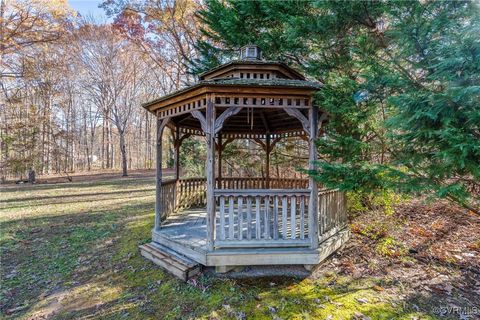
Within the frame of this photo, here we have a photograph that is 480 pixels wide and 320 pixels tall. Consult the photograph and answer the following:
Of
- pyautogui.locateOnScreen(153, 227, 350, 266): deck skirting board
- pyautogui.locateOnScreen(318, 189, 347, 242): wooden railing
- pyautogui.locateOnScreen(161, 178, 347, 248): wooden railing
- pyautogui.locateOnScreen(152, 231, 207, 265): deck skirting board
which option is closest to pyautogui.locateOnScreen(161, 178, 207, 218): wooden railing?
pyautogui.locateOnScreen(161, 178, 347, 248): wooden railing

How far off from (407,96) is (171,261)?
16.2 feet

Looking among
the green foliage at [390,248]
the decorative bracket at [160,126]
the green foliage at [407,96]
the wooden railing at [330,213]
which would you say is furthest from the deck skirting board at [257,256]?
the decorative bracket at [160,126]

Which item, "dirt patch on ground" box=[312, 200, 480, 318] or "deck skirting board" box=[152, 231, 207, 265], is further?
"deck skirting board" box=[152, 231, 207, 265]

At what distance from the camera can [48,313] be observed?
4168 millimetres

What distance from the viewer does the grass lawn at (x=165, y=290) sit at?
4.02m

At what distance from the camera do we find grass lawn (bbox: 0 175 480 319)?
4.02 m

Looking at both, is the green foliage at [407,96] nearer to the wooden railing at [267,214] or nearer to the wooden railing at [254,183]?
the wooden railing at [267,214]

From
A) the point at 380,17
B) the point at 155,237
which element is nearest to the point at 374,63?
the point at 380,17

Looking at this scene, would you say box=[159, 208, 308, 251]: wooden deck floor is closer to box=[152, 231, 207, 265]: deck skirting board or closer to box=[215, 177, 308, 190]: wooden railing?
box=[152, 231, 207, 265]: deck skirting board

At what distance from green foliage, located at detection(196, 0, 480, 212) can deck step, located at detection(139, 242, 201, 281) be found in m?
2.88

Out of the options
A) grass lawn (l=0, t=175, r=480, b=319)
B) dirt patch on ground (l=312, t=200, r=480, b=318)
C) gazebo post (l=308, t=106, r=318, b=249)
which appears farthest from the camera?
gazebo post (l=308, t=106, r=318, b=249)

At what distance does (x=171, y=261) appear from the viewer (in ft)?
16.9

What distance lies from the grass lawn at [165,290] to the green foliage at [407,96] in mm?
1746

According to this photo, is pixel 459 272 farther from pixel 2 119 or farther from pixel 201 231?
pixel 2 119
